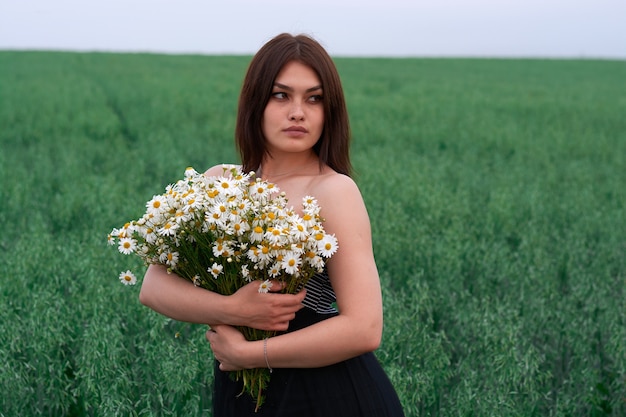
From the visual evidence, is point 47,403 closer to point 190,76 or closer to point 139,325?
point 139,325

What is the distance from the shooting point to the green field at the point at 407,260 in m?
3.18

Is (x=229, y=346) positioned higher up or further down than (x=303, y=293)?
further down

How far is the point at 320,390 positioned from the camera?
1810mm

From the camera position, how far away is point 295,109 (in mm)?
1881

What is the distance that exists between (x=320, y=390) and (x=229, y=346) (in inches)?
10.0

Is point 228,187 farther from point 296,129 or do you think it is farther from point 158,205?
point 296,129

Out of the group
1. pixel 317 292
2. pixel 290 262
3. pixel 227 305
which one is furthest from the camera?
pixel 317 292

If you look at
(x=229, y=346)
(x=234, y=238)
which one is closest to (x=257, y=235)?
(x=234, y=238)

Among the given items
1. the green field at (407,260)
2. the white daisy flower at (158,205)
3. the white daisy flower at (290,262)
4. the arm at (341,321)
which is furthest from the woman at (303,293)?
the green field at (407,260)

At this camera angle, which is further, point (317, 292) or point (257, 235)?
point (317, 292)

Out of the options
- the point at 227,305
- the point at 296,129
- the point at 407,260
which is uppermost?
the point at 296,129

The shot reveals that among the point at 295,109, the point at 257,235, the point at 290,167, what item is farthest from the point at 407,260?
the point at 257,235

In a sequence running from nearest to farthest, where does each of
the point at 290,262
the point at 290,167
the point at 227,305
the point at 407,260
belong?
the point at 290,262
the point at 227,305
the point at 290,167
the point at 407,260

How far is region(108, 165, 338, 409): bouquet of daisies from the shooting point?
163cm
